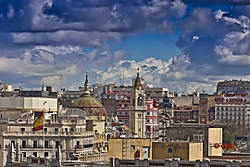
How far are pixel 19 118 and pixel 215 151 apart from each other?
80.1 feet

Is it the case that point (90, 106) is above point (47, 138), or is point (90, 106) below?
above

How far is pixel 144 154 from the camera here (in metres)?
61.2

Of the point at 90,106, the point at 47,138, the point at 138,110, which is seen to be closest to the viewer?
the point at 47,138

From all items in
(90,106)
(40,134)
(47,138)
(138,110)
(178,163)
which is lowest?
(47,138)

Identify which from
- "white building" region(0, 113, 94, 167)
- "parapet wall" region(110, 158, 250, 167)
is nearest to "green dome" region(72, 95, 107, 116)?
"white building" region(0, 113, 94, 167)

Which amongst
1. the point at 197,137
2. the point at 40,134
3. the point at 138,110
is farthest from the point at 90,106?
the point at 138,110

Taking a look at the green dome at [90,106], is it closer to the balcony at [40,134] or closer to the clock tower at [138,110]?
the balcony at [40,134]

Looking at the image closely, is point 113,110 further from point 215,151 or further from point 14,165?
point 14,165

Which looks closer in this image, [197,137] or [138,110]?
[197,137]

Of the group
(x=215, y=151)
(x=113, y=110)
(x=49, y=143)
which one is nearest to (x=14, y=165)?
(x=215, y=151)

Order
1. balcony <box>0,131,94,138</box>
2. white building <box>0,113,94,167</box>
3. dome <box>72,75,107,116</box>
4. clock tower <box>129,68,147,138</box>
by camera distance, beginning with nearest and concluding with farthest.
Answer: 1. white building <box>0,113,94,167</box>
2. balcony <box>0,131,94,138</box>
3. dome <box>72,75,107,116</box>
4. clock tower <box>129,68,147,138</box>

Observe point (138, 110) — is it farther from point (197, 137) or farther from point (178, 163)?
point (178, 163)

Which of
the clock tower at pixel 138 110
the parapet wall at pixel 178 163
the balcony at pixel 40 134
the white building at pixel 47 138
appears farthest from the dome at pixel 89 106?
the parapet wall at pixel 178 163

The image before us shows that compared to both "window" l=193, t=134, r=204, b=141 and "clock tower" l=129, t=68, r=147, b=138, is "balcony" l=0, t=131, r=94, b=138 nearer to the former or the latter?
"window" l=193, t=134, r=204, b=141
